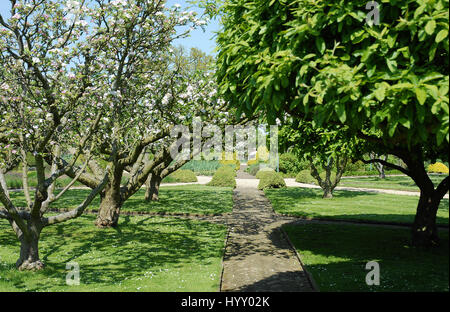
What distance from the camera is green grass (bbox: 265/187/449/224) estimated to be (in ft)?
65.6

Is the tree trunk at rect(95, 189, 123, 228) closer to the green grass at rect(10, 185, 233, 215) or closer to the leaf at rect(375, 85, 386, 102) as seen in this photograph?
the green grass at rect(10, 185, 233, 215)

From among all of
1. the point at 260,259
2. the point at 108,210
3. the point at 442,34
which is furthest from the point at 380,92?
the point at 108,210

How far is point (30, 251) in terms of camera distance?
10.0 metres

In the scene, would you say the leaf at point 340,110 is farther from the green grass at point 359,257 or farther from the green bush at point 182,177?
the green bush at point 182,177

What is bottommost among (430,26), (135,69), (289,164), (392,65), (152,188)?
(152,188)

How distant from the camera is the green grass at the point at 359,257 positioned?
28.3 feet

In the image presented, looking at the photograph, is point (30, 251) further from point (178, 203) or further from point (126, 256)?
point (178, 203)

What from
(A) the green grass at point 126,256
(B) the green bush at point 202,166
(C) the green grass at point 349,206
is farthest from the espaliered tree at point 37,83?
(B) the green bush at point 202,166

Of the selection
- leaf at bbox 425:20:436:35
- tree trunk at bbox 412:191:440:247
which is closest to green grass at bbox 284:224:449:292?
tree trunk at bbox 412:191:440:247

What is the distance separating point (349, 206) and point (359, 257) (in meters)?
13.1

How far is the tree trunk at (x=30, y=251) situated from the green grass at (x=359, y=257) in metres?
7.37

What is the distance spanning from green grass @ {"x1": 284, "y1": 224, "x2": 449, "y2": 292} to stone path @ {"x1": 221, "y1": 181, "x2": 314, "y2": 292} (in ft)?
1.53

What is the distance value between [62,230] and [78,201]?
10.1 meters

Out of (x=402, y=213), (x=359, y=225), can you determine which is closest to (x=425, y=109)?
(x=359, y=225)
